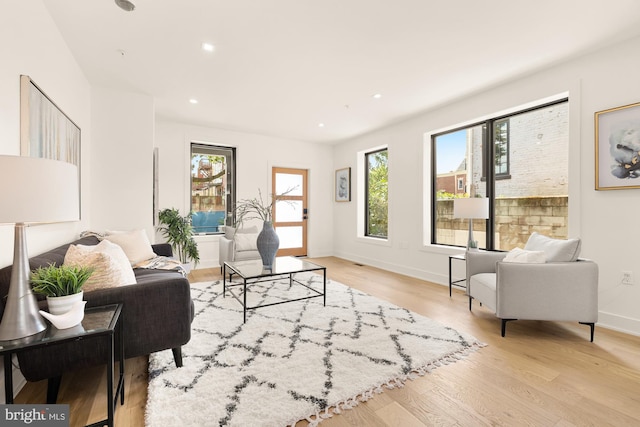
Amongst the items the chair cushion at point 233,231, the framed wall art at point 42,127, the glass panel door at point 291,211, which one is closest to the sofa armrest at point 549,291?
the chair cushion at point 233,231

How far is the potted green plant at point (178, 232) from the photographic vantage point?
4473 mm

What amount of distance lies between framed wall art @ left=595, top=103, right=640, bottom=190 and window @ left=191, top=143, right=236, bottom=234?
5018 mm

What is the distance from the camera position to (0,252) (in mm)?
1622

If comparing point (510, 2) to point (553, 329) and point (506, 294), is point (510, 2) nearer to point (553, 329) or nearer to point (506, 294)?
point (506, 294)

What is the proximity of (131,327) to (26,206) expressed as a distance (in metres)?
0.85

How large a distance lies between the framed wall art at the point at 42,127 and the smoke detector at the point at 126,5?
0.78m

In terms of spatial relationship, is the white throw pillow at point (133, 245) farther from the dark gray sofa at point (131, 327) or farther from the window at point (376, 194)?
the window at point (376, 194)

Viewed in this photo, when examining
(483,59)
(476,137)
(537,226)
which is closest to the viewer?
(483,59)

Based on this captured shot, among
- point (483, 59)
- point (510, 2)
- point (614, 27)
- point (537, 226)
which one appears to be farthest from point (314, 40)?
point (537, 226)

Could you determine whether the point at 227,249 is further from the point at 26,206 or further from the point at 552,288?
the point at 552,288

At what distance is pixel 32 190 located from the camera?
1.19 metres

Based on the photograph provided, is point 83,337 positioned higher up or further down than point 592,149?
further down

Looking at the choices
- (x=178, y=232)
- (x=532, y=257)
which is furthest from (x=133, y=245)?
(x=532, y=257)

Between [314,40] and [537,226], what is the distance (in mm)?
3141
